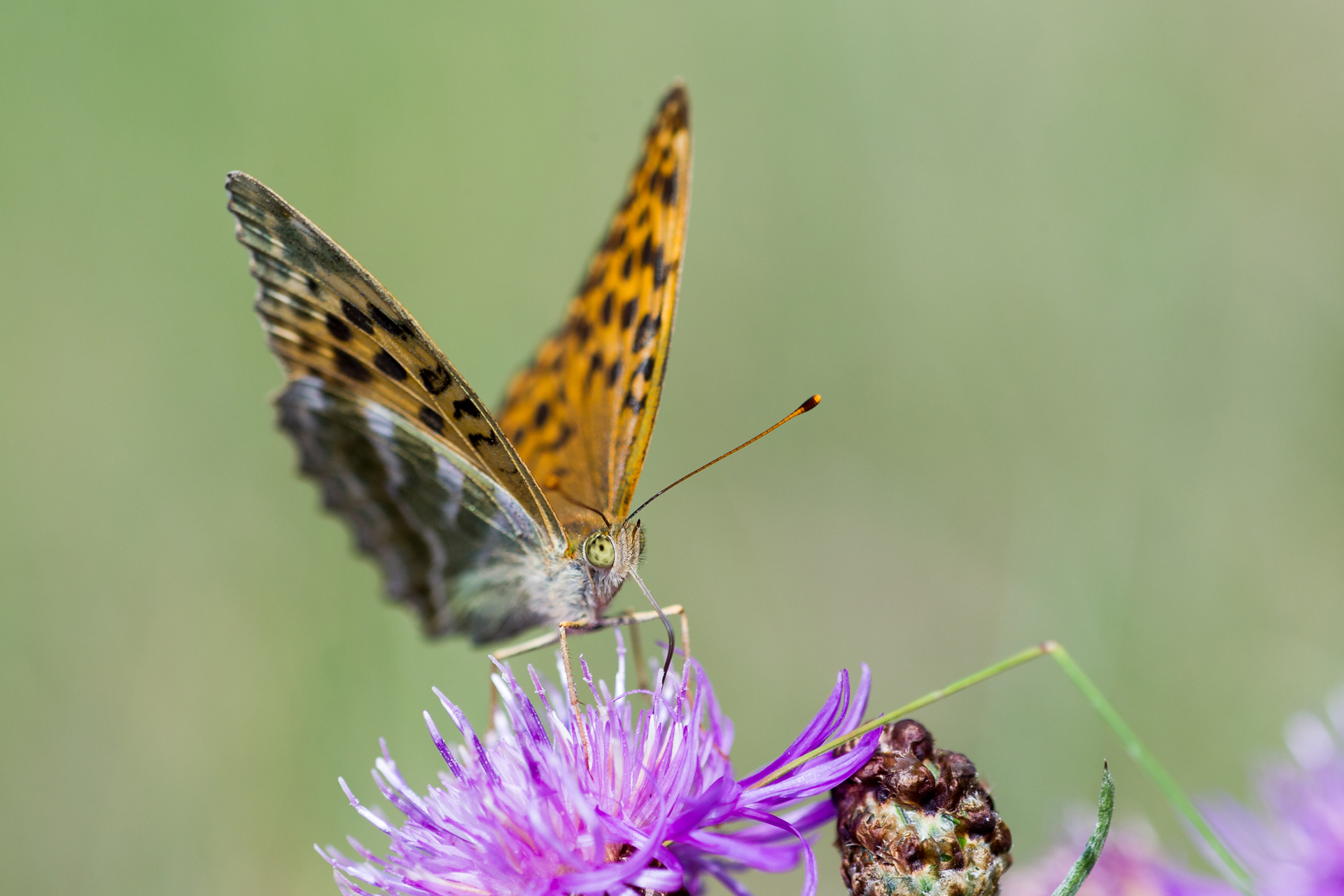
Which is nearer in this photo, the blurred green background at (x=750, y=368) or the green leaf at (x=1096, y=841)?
the green leaf at (x=1096, y=841)

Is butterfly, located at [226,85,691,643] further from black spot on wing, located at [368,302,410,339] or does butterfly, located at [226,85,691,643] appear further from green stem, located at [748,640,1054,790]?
green stem, located at [748,640,1054,790]

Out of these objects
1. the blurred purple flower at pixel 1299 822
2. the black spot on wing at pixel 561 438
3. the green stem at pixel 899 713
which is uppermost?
the black spot on wing at pixel 561 438

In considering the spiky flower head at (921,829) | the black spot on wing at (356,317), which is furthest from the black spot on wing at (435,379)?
the spiky flower head at (921,829)

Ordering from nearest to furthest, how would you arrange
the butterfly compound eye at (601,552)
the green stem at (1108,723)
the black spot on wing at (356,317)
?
the green stem at (1108,723)
the butterfly compound eye at (601,552)
the black spot on wing at (356,317)

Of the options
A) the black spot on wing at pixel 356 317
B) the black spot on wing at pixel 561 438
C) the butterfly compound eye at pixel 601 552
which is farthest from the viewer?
the black spot on wing at pixel 561 438

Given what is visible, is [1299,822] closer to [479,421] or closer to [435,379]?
[479,421]

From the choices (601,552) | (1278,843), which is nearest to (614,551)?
(601,552)

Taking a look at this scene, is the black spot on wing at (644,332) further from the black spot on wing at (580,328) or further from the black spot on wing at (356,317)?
the black spot on wing at (356,317)

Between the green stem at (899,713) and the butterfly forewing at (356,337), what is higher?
the butterfly forewing at (356,337)
